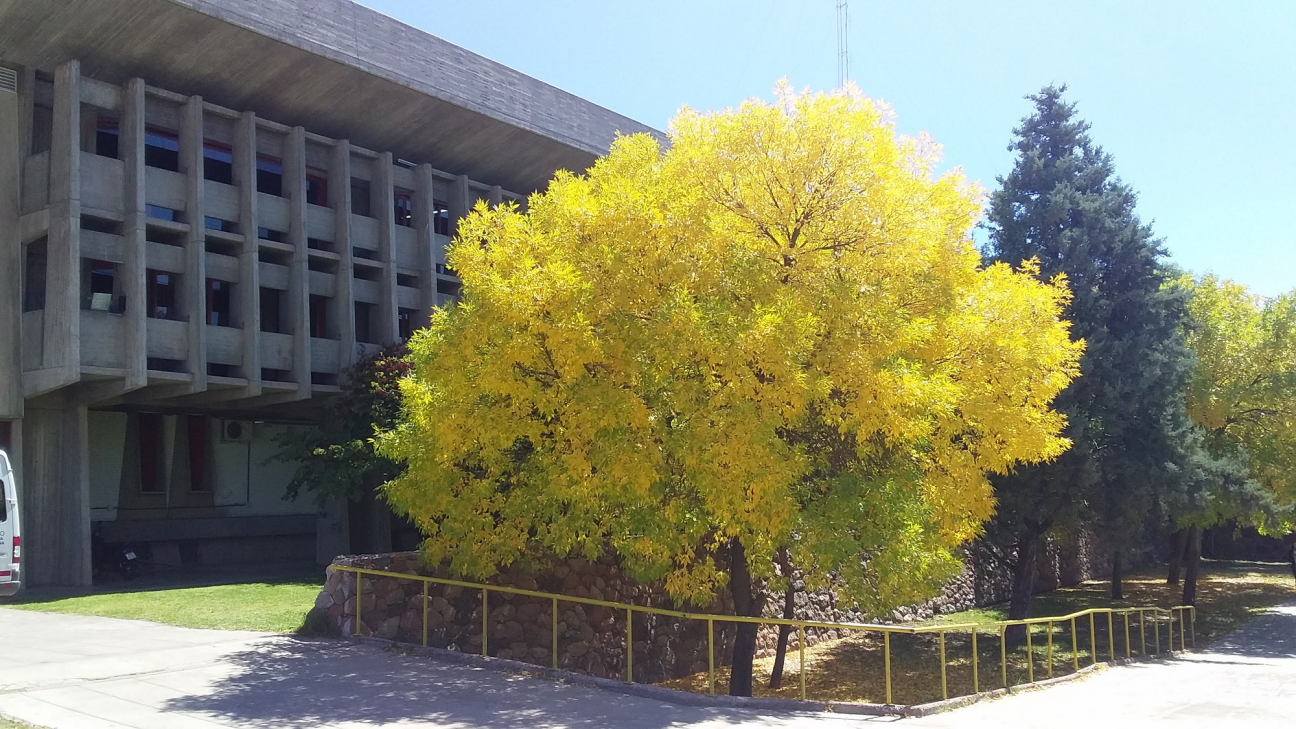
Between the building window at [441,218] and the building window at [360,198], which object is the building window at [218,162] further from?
the building window at [441,218]

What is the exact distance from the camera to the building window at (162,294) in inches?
1001

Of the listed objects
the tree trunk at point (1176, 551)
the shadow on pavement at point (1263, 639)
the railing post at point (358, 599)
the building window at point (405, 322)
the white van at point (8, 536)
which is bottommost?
the shadow on pavement at point (1263, 639)

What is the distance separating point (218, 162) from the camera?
27.1 m

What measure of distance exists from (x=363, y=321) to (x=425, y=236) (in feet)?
10.9

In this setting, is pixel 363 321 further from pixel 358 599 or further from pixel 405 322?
pixel 358 599

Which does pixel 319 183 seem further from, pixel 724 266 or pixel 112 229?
pixel 724 266

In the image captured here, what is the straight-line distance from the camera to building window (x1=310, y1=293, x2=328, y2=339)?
29.4 meters

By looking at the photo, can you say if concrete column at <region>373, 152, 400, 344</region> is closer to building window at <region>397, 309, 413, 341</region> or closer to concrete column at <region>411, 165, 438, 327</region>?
concrete column at <region>411, 165, 438, 327</region>

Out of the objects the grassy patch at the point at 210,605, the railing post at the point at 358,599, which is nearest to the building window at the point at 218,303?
the grassy patch at the point at 210,605

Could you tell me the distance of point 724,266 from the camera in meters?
11.8

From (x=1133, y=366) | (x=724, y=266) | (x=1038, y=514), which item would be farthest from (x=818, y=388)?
(x=1133, y=366)

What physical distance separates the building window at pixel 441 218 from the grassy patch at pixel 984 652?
1838cm

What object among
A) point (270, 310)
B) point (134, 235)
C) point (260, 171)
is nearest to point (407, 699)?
point (134, 235)

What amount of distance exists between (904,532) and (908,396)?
1.69 m
